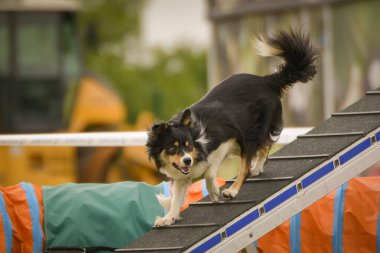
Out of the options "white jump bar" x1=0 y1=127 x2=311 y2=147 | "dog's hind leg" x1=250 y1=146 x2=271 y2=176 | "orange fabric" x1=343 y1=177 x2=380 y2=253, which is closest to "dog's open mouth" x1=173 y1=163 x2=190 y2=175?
"dog's hind leg" x1=250 y1=146 x2=271 y2=176

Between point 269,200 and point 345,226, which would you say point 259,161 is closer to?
point 269,200

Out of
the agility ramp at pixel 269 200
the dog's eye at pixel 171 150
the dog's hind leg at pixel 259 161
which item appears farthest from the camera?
the dog's hind leg at pixel 259 161

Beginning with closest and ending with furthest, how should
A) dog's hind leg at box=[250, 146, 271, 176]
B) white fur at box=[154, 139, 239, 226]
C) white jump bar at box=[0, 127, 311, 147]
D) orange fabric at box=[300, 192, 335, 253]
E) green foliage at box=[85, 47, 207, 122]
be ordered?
white fur at box=[154, 139, 239, 226], dog's hind leg at box=[250, 146, 271, 176], orange fabric at box=[300, 192, 335, 253], white jump bar at box=[0, 127, 311, 147], green foliage at box=[85, 47, 207, 122]

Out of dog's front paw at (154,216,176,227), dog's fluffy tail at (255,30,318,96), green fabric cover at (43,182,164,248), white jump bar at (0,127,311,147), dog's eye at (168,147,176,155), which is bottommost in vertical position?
green fabric cover at (43,182,164,248)

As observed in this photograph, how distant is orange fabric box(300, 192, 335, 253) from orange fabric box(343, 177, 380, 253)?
10 cm

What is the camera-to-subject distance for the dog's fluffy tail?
21.8ft

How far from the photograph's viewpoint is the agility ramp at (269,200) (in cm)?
589

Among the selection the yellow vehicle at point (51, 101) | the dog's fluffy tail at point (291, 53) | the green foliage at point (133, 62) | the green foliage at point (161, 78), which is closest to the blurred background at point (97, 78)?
the yellow vehicle at point (51, 101)

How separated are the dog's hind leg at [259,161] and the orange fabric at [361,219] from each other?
610mm

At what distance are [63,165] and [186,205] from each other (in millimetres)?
7922

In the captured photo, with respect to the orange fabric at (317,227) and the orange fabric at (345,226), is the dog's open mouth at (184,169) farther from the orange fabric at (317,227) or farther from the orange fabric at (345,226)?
the orange fabric at (317,227)

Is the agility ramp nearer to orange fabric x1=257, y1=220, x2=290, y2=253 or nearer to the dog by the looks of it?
the dog

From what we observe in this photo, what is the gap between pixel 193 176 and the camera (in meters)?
6.14

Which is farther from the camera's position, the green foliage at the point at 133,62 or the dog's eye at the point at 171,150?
the green foliage at the point at 133,62
